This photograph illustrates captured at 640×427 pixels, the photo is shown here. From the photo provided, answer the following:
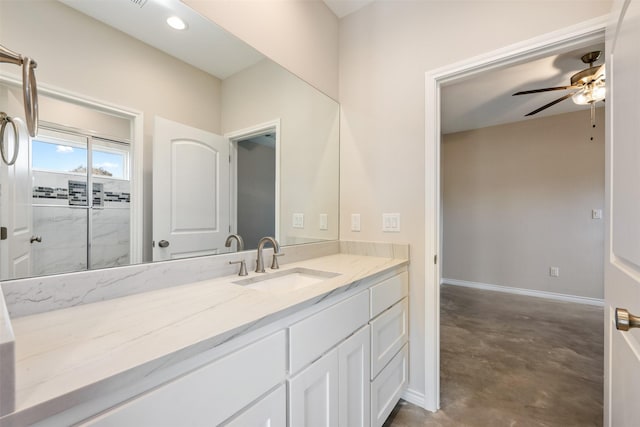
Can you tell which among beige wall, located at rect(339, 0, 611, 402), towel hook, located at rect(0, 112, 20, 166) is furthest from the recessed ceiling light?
beige wall, located at rect(339, 0, 611, 402)

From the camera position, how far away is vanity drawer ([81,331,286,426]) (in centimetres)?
51

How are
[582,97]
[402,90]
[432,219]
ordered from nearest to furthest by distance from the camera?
[432,219], [402,90], [582,97]

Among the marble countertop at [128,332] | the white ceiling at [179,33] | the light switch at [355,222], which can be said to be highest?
the white ceiling at [179,33]

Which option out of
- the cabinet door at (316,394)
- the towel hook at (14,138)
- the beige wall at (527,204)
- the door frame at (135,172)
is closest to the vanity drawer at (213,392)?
the cabinet door at (316,394)

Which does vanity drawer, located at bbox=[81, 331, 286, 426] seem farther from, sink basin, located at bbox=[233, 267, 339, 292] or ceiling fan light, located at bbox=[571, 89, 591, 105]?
ceiling fan light, located at bbox=[571, 89, 591, 105]

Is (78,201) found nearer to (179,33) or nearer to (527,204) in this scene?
(179,33)

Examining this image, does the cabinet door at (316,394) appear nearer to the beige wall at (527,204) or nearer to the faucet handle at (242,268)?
the faucet handle at (242,268)

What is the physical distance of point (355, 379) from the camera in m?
1.15

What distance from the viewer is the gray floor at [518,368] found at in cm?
157

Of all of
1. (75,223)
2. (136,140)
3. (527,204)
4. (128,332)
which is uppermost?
(136,140)

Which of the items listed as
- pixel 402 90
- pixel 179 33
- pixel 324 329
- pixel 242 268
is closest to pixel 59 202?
pixel 242 268

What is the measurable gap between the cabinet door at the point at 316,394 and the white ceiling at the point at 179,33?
4.51 ft

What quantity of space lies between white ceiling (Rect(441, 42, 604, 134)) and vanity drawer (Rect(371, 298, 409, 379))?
6.50ft

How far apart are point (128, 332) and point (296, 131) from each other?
4.83 ft
